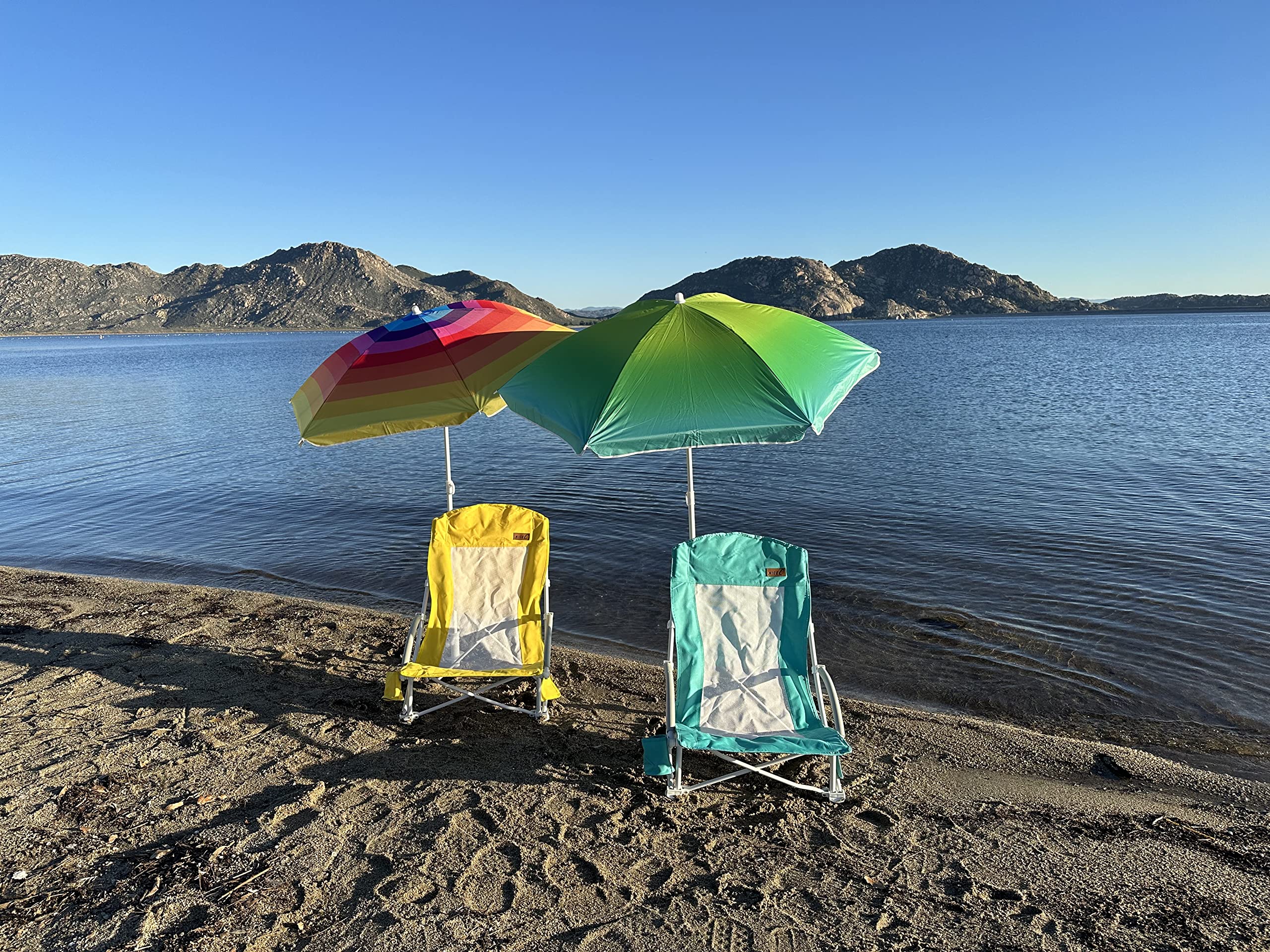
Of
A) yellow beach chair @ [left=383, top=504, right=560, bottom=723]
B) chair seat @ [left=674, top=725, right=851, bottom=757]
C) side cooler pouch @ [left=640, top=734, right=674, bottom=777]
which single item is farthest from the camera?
yellow beach chair @ [left=383, top=504, right=560, bottom=723]

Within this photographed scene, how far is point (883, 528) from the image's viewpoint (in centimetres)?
1319

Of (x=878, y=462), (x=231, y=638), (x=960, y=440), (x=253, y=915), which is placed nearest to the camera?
(x=253, y=915)

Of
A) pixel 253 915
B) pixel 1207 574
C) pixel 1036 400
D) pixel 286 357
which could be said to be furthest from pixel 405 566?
pixel 286 357

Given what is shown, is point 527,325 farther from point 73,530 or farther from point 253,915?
point 73,530

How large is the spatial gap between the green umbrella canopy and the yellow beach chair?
56.3 inches

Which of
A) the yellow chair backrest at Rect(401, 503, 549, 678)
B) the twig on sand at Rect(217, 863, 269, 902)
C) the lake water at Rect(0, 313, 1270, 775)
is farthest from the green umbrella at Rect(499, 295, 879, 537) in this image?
the lake water at Rect(0, 313, 1270, 775)

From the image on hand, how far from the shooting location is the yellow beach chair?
6.02m

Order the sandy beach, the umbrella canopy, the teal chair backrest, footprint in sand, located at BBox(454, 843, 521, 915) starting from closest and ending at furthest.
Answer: the sandy beach < footprint in sand, located at BBox(454, 843, 521, 915) < the teal chair backrest < the umbrella canopy

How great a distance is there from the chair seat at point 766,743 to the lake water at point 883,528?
9.00 feet

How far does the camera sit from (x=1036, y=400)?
33500 millimetres

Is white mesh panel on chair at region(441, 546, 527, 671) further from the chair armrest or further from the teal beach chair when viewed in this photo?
the chair armrest

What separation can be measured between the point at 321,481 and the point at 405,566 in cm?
823

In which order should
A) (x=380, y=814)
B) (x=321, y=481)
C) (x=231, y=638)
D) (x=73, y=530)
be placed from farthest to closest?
(x=321, y=481)
(x=73, y=530)
(x=231, y=638)
(x=380, y=814)

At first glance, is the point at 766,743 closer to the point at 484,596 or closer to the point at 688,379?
the point at 688,379
